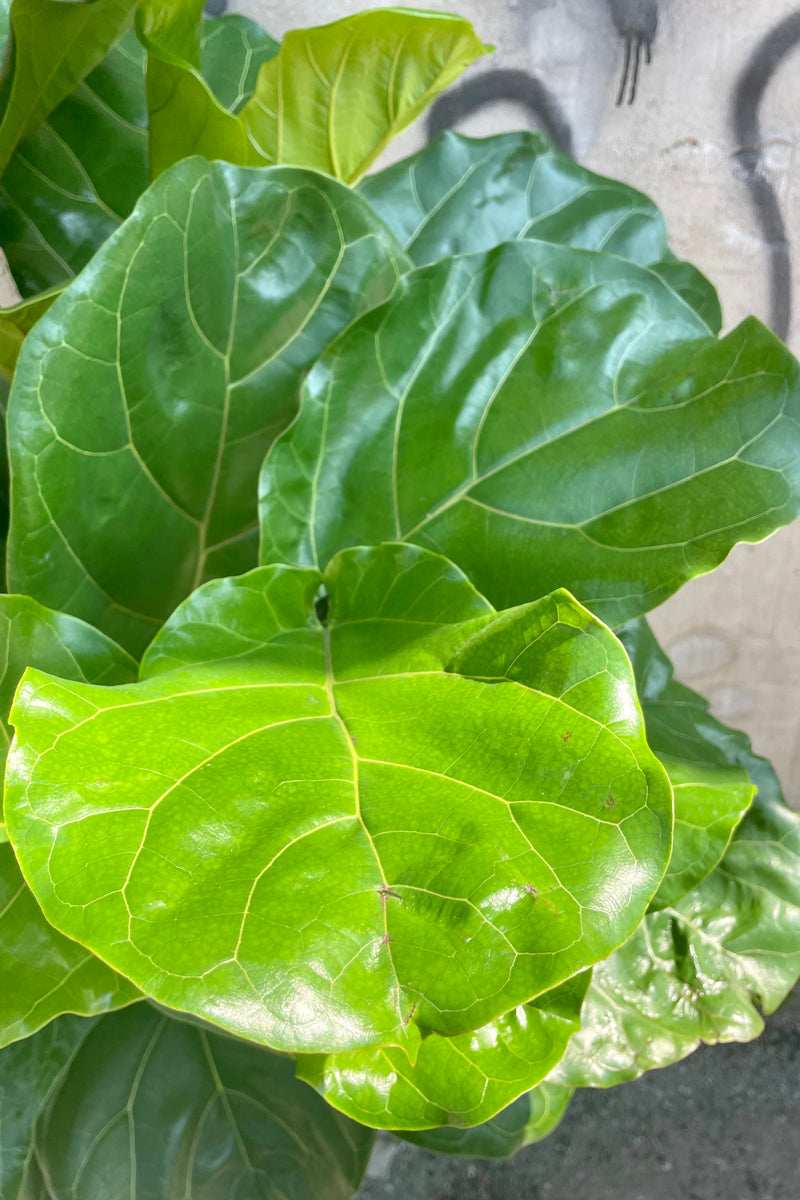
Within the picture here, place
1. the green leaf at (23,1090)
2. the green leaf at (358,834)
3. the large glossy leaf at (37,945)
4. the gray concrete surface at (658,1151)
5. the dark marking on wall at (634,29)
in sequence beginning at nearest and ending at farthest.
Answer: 1. the green leaf at (358,834)
2. the large glossy leaf at (37,945)
3. the green leaf at (23,1090)
4. the dark marking on wall at (634,29)
5. the gray concrete surface at (658,1151)

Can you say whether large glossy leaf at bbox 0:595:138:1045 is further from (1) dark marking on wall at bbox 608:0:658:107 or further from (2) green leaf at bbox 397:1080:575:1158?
(1) dark marking on wall at bbox 608:0:658:107

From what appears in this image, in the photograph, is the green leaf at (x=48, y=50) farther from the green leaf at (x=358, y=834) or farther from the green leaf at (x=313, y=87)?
the green leaf at (x=358, y=834)

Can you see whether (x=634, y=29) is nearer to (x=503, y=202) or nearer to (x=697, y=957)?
(x=503, y=202)

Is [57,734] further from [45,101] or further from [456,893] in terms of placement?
[45,101]

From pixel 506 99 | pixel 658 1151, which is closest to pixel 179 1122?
pixel 658 1151

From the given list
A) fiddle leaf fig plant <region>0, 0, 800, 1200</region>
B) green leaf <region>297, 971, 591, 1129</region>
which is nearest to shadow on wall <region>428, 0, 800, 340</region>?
fiddle leaf fig plant <region>0, 0, 800, 1200</region>

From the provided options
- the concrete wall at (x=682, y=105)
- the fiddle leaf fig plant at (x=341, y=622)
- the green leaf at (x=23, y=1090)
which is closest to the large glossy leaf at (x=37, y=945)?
the fiddle leaf fig plant at (x=341, y=622)
